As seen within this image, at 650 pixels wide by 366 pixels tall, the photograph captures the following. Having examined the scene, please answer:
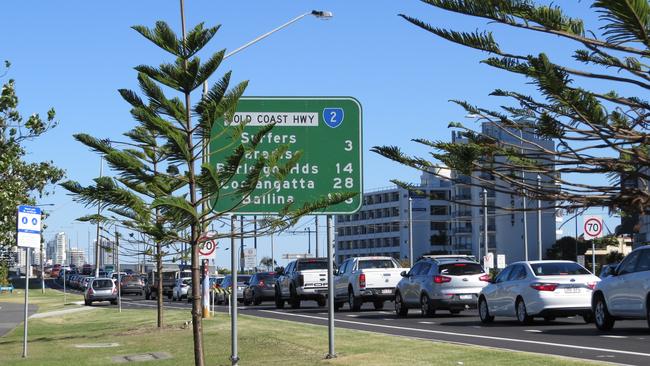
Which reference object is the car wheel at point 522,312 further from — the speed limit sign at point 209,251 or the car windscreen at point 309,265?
the car windscreen at point 309,265

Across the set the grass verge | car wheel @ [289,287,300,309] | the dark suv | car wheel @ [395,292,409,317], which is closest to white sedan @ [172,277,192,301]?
the dark suv

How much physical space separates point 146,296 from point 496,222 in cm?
6283

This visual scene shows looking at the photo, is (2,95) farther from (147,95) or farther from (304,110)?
(147,95)

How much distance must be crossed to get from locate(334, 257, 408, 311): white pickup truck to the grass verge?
222 inches

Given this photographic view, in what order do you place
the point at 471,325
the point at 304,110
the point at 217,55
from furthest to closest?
the point at 471,325
the point at 304,110
the point at 217,55

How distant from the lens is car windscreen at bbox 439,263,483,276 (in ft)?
88.0

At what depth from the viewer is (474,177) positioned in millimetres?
3248

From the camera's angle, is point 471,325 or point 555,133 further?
point 471,325

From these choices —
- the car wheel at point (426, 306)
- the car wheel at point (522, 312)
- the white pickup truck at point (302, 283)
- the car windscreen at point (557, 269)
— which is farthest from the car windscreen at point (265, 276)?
the car windscreen at point (557, 269)

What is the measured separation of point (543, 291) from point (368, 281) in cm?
1032

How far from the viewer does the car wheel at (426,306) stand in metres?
26.7

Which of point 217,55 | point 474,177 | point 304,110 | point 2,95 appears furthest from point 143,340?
point 474,177

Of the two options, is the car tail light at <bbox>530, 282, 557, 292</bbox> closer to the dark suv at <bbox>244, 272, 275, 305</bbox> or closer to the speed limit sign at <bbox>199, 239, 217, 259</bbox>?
the speed limit sign at <bbox>199, 239, 217, 259</bbox>

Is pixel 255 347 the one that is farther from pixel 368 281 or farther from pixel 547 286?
pixel 368 281
